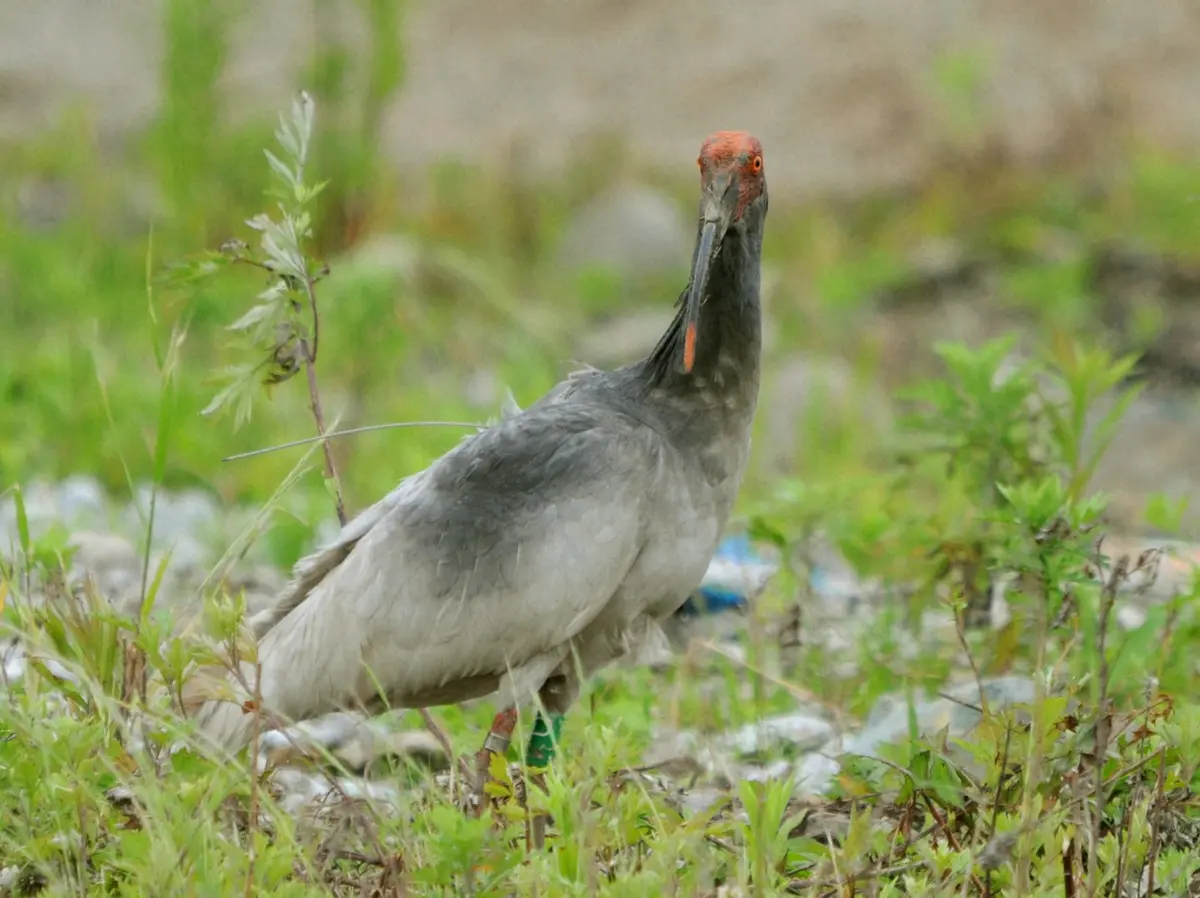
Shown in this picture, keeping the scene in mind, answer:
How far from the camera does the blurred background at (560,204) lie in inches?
273

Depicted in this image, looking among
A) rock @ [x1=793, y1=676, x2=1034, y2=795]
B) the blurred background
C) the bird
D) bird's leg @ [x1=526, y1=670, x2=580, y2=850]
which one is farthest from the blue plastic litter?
the bird

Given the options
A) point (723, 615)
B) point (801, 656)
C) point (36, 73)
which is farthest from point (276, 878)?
point (36, 73)

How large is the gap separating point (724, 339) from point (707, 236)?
0.26 meters

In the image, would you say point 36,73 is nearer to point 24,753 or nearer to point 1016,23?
point 1016,23

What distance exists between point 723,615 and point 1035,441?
1205 mm

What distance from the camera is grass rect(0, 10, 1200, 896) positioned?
2668 mm

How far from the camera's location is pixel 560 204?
35.0 ft

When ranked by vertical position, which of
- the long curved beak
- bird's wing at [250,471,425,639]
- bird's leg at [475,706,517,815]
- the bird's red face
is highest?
the bird's red face

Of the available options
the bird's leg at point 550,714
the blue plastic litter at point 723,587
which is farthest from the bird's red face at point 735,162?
the blue plastic litter at point 723,587

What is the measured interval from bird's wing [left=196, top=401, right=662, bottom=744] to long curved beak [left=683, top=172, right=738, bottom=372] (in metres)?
0.24

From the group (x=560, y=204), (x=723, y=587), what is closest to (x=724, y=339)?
(x=723, y=587)

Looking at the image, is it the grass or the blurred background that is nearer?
the grass

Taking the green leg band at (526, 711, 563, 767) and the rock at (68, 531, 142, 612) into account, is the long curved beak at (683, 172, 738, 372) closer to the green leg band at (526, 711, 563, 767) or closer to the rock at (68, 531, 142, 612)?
the green leg band at (526, 711, 563, 767)

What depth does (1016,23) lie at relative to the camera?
13.1m
